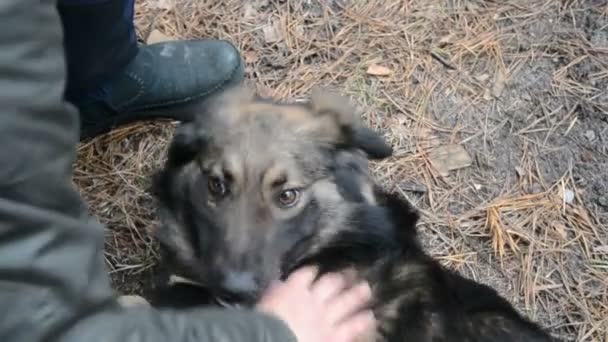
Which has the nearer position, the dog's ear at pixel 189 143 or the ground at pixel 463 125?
the dog's ear at pixel 189 143

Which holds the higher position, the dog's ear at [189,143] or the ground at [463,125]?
the dog's ear at [189,143]

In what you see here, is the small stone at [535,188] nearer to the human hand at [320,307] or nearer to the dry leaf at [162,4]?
the human hand at [320,307]

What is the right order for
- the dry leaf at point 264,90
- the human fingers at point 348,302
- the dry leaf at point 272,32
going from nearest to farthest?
the human fingers at point 348,302
the dry leaf at point 264,90
the dry leaf at point 272,32

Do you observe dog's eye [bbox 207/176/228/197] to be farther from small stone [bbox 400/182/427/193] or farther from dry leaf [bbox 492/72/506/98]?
dry leaf [bbox 492/72/506/98]

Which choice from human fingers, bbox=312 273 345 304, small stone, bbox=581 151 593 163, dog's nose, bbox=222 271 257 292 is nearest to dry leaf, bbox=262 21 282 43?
small stone, bbox=581 151 593 163

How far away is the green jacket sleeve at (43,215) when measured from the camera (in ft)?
4.33

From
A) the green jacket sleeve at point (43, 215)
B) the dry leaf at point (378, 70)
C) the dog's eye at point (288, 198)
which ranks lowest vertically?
the dry leaf at point (378, 70)

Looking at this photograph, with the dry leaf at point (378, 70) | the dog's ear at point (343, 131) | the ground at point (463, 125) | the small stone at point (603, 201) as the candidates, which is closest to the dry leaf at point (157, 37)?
the ground at point (463, 125)

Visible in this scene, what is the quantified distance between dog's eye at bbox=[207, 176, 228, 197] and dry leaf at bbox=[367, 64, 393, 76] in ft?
4.10

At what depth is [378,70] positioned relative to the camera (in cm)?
352

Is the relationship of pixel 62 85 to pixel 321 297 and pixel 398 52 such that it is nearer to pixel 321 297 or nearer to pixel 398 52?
pixel 321 297

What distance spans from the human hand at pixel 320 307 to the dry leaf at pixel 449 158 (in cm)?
94

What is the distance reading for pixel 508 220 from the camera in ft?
10.5

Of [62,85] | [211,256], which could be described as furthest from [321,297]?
[62,85]
